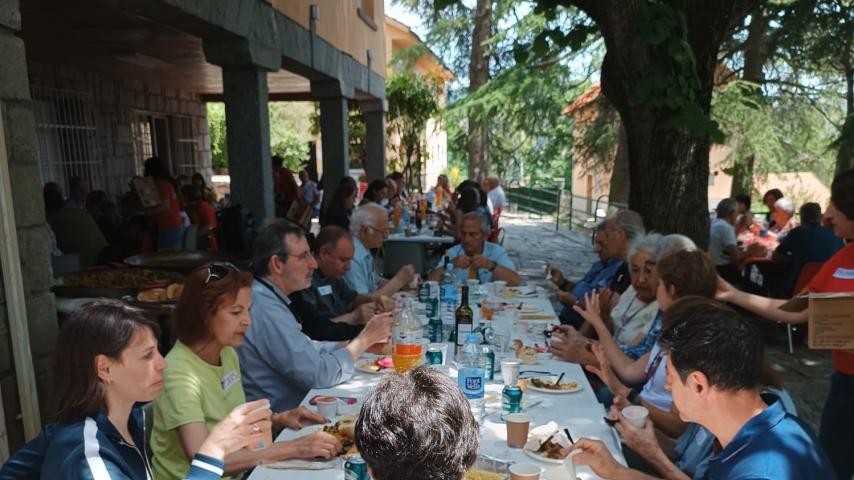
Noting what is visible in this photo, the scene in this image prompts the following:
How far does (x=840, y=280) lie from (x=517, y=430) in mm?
2125

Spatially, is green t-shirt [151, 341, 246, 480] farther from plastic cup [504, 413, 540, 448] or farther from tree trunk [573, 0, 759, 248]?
tree trunk [573, 0, 759, 248]

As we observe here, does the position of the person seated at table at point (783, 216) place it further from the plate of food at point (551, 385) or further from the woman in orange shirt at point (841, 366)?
the plate of food at point (551, 385)

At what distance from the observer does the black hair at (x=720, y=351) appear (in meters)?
1.80

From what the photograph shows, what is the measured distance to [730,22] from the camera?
5.04m

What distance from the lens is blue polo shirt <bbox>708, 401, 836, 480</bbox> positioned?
1651mm

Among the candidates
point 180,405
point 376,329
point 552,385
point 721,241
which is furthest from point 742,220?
point 180,405

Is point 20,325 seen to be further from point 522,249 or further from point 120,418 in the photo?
point 522,249

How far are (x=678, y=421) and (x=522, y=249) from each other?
35.2ft

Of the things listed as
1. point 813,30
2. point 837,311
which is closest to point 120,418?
point 837,311

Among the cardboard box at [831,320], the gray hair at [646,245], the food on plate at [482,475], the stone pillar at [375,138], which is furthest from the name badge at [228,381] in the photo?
the stone pillar at [375,138]

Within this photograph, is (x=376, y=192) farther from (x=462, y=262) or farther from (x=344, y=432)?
(x=344, y=432)

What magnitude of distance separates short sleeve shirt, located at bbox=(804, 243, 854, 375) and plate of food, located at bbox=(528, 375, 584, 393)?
1.44 metres

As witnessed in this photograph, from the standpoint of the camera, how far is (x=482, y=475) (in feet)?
6.66

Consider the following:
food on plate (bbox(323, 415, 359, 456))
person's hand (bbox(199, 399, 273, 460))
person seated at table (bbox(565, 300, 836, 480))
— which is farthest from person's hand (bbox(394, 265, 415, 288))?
person seated at table (bbox(565, 300, 836, 480))
